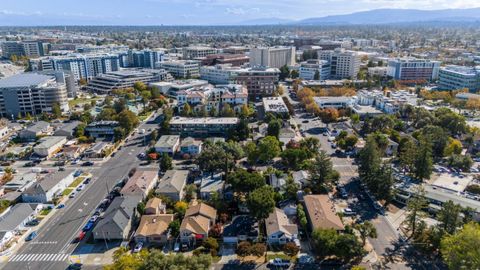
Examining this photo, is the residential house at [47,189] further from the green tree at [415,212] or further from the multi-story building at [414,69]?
the multi-story building at [414,69]

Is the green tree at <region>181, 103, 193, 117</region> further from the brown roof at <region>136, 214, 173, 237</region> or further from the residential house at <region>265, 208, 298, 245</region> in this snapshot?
the residential house at <region>265, 208, 298, 245</region>

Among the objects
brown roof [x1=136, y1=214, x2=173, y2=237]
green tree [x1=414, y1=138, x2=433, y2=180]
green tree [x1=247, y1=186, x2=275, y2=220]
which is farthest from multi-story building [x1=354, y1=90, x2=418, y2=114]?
brown roof [x1=136, y1=214, x2=173, y2=237]

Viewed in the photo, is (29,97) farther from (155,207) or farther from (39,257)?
(155,207)

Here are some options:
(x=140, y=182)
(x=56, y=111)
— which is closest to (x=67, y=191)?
(x=140, y=182)

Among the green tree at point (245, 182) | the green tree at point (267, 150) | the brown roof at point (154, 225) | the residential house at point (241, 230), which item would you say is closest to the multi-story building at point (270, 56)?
the green tree at point (267, 150)

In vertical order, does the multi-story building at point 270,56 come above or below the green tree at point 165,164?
above
